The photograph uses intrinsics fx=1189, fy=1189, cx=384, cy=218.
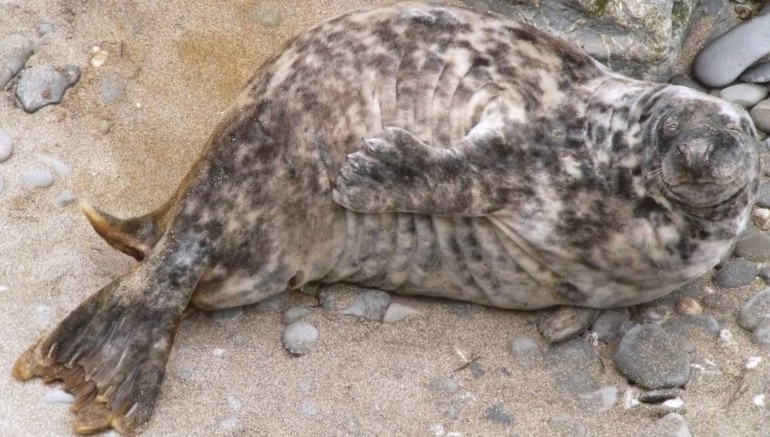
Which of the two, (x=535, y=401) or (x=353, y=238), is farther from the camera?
(x=353, y=238)

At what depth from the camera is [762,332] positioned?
169 inches

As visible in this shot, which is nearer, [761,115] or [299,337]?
[299,337]

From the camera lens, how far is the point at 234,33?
5395 mm

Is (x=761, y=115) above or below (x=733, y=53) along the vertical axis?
below

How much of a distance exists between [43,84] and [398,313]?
73.2 inches

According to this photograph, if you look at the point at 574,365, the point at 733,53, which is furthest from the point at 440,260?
the point at 733,53

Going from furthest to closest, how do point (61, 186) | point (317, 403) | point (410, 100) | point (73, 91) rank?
point (73, 91) < point (61, 186) < point (410, 100) < point (317, 403)

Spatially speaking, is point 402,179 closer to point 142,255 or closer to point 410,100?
point 410,100

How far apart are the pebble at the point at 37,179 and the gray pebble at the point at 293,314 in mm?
1127

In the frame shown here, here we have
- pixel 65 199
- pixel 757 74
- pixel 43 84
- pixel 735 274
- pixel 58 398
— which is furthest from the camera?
pixel 757 74

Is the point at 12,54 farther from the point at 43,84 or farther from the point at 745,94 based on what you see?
the point at 745,94

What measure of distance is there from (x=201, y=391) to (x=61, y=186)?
117cm

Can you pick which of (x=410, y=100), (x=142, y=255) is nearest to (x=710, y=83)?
(x=410, y=100)

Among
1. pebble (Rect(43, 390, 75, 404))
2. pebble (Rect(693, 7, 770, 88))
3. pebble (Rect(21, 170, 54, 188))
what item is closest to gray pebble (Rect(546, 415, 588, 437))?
pebble (Rect(43, 390, 75, 404))
